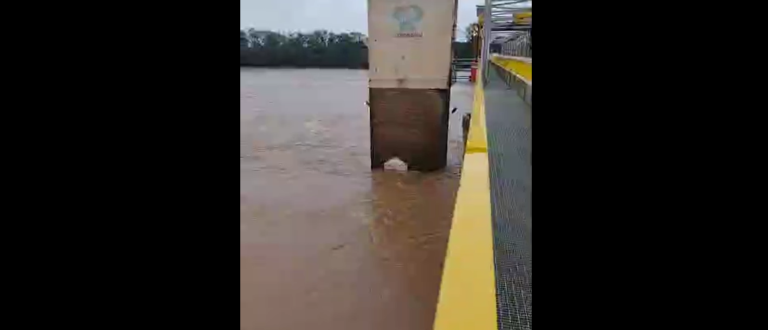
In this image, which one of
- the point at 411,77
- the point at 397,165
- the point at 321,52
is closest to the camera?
the point at 411,77

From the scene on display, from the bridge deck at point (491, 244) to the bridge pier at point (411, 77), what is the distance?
2.27m

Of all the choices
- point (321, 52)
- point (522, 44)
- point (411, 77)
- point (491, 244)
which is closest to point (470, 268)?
point (491, 244)

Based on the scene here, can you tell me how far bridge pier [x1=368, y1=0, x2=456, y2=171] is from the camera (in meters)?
4.55

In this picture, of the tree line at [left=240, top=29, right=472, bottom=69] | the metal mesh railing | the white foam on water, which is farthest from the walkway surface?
the tree line at [left=240, top=29, right=472, bottom=69]

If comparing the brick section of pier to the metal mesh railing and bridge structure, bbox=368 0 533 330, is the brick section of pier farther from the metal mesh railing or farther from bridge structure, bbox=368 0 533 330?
the metal mesh railing

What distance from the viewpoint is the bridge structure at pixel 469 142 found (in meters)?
Result: 1.08

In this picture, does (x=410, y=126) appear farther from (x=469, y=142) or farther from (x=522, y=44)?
(x=469, y=142)

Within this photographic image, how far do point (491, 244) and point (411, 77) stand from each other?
→ 135 inches

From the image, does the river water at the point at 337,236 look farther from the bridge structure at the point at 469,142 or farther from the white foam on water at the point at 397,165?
the bridge structure at the point at 469,142

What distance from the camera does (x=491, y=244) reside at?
1.30m

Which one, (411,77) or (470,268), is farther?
(411,77)
